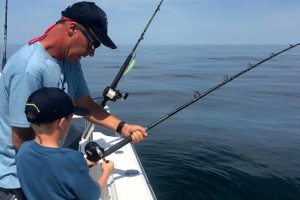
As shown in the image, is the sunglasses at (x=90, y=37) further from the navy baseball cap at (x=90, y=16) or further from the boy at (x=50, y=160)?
the boy at (x=50, y=160)

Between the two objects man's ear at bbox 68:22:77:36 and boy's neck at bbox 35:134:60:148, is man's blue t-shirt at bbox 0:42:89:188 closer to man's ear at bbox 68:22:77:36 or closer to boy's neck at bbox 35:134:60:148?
man's ear at bbox 68:22:77:36

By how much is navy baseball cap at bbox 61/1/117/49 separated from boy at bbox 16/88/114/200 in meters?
0.61

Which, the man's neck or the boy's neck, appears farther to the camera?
the man's neck

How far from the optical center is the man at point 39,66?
221cm

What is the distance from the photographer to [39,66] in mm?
2279

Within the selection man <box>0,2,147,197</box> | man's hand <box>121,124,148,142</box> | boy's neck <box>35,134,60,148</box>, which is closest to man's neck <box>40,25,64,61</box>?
man <box>0,2,147,197</box>

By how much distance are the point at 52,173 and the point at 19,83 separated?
647mm

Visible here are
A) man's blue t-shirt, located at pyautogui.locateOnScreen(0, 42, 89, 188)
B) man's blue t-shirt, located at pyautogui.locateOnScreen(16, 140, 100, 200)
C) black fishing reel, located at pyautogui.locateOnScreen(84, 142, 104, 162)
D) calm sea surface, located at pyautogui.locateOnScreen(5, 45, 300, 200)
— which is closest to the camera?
man's blue t-shirt, located at pyautogui.locateOnScreen(16, 140, 100, 200)

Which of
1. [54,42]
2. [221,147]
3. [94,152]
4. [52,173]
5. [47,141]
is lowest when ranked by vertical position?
[221,147]

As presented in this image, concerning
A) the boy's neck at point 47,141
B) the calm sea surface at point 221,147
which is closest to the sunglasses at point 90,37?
the boy's neck at point 47,141

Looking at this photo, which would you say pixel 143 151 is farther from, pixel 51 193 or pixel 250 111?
pixel 250 111

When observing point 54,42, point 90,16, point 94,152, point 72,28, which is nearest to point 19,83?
point 54,42

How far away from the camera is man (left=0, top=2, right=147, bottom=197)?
2213 mm

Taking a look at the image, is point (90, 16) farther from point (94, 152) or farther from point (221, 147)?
point (221, 147)
